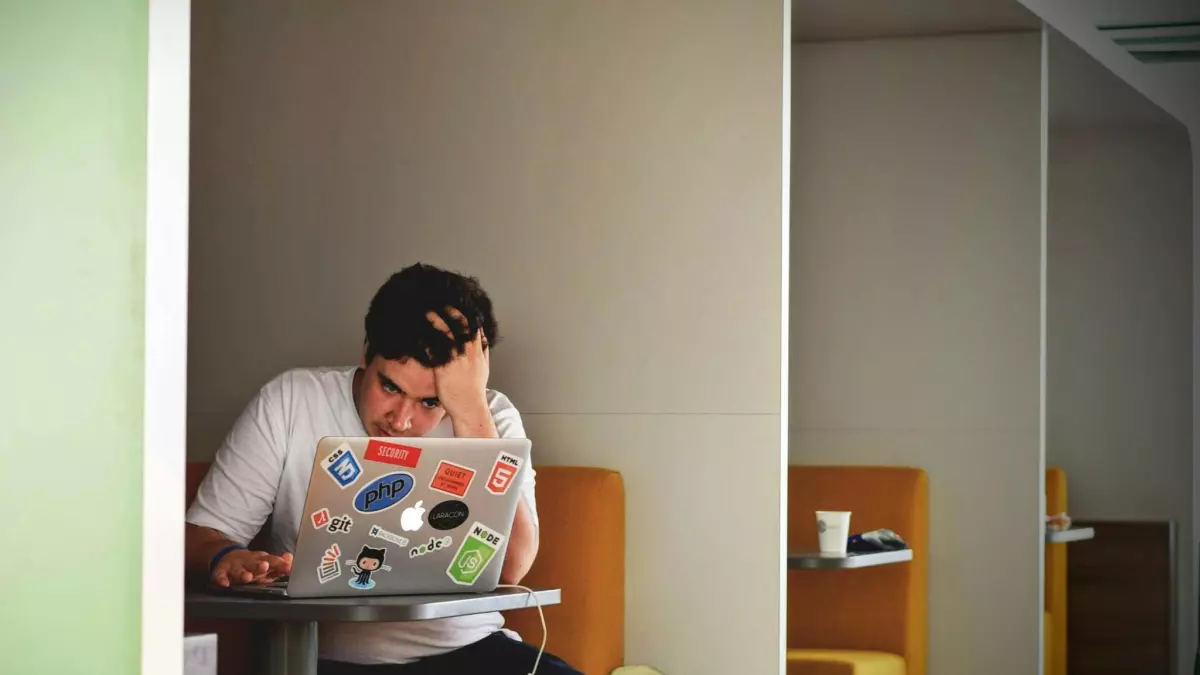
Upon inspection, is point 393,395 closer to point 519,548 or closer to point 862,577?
point 519,548

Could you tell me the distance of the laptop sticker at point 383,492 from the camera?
2.17m

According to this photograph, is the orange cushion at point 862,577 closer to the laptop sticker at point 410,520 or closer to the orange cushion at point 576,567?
the orange cushion at point 576,567

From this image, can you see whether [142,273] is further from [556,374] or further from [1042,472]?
[1042,472]

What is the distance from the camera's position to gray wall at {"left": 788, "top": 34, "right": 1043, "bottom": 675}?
188 inches

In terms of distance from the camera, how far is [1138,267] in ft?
23.0

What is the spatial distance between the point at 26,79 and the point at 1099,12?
4554 millimetres

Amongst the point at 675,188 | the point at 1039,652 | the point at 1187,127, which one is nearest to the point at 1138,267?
the point at 1187,127

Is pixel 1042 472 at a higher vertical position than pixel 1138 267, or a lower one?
lower

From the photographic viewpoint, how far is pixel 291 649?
2.13 meters

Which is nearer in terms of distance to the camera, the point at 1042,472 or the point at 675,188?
the point at 675,188

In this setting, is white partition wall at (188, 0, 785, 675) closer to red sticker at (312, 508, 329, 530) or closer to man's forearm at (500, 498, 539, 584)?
man's forearm at (500, 498, 539, 584)

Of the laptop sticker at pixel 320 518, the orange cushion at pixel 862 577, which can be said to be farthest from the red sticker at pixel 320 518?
the orange cushion at pixel 862 577

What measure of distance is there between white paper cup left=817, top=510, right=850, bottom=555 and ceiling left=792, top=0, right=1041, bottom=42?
1.76 meters

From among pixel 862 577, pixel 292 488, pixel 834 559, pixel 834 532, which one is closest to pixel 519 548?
pixel 292 488
